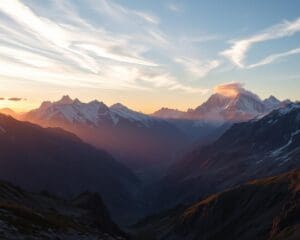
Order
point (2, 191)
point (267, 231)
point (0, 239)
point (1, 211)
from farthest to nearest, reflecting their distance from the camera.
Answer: point (267, 231), point (2, 191), point (1, 211), point (0, 239)

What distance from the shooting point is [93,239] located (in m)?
70.8

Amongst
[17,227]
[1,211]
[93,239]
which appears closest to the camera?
[17,227]

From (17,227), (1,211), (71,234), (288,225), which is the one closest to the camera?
(17,227)

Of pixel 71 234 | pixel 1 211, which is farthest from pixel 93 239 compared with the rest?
pixel 1 211

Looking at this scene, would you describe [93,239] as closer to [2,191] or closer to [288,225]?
[2,191]

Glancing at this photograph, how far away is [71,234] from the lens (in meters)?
63.1

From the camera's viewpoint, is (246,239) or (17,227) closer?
(17,227)

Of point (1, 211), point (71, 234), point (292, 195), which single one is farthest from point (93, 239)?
point (292, 195)

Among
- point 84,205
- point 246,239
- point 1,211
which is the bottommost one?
point 246,239

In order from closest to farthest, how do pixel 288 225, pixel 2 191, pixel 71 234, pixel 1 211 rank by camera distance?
pixel 1 211 < pixel 71 234 < pixel 2 191 < pixel 288 225

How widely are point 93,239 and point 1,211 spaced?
2001 cm

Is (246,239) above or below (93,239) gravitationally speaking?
below

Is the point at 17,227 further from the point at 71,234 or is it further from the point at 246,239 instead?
the point at 246,239

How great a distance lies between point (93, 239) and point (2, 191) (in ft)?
139
